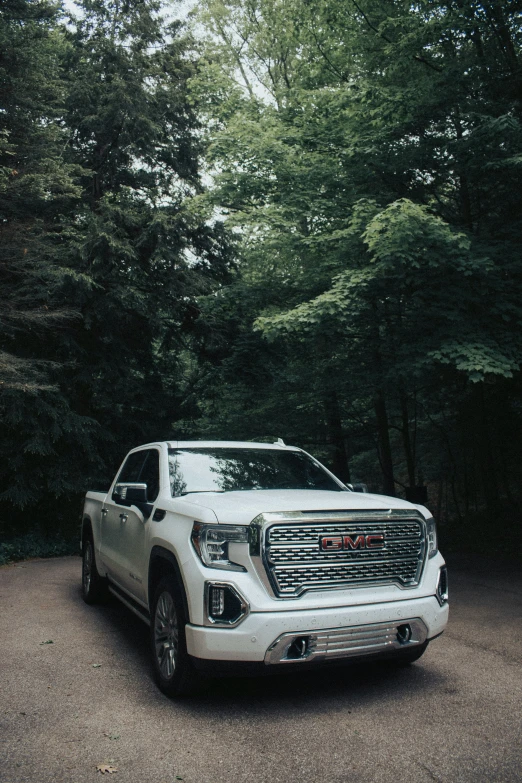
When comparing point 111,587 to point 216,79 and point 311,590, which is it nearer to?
point 311,590

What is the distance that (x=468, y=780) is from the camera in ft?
10.4

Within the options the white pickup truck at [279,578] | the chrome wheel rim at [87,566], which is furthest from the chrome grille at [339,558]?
the chrome wheel rim at [87,566]

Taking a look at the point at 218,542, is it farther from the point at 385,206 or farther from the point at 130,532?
the point at 385,206

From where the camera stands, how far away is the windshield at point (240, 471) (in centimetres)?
533

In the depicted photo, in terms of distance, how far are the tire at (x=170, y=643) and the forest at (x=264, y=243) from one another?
5.47m

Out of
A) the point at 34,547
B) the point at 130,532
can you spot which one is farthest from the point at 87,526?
the point at 34,547

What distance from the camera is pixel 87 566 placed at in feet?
26.3

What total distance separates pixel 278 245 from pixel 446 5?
17.0 ft

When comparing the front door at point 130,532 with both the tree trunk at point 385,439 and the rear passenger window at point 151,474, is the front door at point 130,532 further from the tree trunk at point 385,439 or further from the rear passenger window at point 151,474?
the tree trunk at point 385,439

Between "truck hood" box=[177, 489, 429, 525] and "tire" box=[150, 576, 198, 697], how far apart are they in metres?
0.66

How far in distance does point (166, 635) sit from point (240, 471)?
5.04 ft

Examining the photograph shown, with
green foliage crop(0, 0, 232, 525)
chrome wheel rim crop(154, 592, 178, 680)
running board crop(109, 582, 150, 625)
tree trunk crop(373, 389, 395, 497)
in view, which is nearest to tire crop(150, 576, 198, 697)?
chrome wheel rim crop(154, 592, 178, 680)

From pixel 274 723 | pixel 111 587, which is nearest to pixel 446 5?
pixel 111 587

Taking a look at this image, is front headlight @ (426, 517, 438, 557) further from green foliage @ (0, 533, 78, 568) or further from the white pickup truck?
green foliage @ (0, 533, 78, 568)
